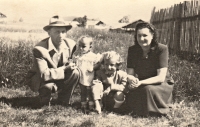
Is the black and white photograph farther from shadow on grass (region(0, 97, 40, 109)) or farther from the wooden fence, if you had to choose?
the wooden fence

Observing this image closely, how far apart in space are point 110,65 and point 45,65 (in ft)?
2.34

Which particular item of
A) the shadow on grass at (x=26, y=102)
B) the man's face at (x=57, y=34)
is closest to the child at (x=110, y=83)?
the shadow on grass at (x=26, y=102)

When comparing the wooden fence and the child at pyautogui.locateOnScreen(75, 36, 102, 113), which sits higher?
the wooden fence

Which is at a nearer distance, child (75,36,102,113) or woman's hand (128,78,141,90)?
woman's hand (128,78,141,90)

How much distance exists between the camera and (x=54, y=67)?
3.03 metres

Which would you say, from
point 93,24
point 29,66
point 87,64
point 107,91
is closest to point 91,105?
point 107,91

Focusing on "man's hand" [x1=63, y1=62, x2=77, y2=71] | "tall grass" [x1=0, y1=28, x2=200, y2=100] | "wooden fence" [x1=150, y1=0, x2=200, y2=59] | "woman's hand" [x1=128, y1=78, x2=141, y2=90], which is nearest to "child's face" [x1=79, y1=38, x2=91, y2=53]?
"man's hand" [x1=63, y1=62, x2=77, y2=71]

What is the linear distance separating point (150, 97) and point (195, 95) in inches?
35.1

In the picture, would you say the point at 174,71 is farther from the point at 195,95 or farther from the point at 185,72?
the point at 195,95

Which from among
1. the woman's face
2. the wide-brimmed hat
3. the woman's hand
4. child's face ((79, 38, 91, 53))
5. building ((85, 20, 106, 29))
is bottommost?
the woman's hand

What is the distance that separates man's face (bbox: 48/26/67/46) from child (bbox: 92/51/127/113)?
518 mm

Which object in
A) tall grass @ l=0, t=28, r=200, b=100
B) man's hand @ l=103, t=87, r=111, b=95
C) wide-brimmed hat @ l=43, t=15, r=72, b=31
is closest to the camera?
man's hand @ l=103, t=87, r=111, b=95

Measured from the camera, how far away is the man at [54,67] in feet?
9.69

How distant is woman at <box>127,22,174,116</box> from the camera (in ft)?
9.07
